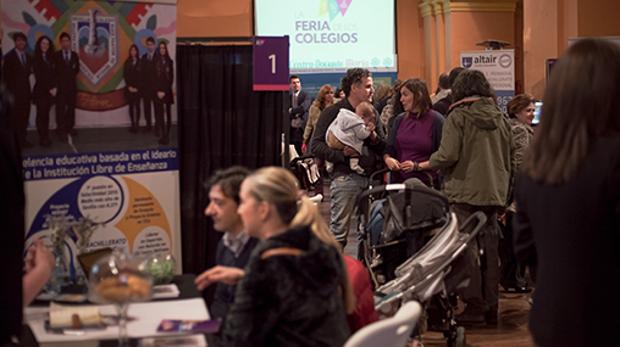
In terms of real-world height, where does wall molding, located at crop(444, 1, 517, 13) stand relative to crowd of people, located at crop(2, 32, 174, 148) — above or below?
above

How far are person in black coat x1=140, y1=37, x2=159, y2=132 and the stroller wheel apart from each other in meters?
1.94

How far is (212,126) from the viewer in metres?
4.86

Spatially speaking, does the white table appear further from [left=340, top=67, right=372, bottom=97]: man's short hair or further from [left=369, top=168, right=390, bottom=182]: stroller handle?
[left=340, top=67, right=372, bottom=97]: man's short hair

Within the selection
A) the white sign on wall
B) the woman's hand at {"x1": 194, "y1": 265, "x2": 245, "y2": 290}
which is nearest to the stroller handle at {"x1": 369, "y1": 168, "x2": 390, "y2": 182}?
the woman's hand at {"x1": 194, "y1": 265, "x2": 245, "y2": 290}

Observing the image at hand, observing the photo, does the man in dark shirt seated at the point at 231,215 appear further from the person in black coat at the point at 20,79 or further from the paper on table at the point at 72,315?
the person in black coat at the point at 20,79

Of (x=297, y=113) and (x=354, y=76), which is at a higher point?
(x=354, y=76)

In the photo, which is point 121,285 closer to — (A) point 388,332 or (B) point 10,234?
(B) point 10,234

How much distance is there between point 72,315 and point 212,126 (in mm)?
1813

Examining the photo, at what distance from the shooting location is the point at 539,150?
2.78m

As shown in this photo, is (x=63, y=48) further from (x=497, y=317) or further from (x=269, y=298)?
(x=497, y=317)

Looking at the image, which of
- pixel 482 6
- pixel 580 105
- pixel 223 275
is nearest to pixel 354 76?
pixel 223 275

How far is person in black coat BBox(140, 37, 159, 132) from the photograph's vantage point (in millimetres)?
4441

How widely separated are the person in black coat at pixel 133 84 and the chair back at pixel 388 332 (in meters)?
1.81

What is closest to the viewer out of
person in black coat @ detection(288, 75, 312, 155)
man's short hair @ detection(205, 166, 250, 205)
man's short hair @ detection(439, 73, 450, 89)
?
man's short hair @ detection(205, 166, 250, 205)
